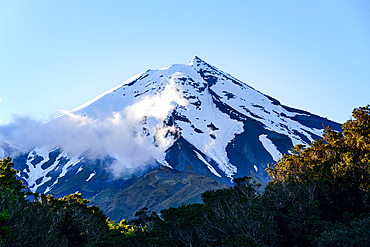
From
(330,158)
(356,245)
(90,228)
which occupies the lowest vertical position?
(356,245)

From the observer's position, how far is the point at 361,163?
3197 centimetres

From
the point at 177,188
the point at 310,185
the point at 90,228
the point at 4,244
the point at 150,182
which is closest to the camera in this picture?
the point at 4,244

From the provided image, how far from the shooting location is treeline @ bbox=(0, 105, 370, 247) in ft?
94.3

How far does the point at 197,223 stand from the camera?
3388cm

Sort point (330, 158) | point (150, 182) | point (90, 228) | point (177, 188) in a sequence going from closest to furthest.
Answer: point (330, 158) < point (90, 228) < point (177, 188) < point (150, 182)

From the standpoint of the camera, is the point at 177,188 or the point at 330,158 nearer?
the point at 330,158

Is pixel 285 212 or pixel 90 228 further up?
pixel 90 228

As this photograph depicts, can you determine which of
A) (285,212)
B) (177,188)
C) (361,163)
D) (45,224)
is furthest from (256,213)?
(177,188)

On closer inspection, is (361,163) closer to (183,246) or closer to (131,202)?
(183,246)

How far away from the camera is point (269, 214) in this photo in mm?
32531

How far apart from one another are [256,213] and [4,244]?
23006mm

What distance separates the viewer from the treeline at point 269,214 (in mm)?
28750

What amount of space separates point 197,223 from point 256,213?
657cm

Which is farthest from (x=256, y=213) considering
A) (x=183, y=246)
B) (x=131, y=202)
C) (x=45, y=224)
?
(x=131, y=202)
